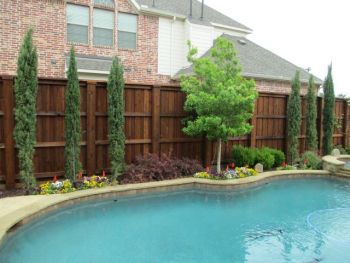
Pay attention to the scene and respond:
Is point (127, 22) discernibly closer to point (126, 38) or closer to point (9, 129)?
point (126, 38)

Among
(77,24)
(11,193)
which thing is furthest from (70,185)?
(77,24)

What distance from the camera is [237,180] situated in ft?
28.3

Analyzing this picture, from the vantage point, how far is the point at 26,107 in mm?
7191

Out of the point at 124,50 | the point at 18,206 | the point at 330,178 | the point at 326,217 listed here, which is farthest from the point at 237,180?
the point at 124,50

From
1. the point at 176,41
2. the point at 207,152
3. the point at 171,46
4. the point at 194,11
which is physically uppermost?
the point at 194,11

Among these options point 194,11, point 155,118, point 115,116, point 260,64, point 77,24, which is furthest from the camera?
point 194,11

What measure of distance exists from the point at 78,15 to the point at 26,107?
7706 millimetres

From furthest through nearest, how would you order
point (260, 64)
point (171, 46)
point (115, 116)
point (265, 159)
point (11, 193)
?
point (260, 64) → point (171, 46) → point (265, 159) → point (115, 116) → point (11, 193)

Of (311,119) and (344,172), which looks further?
(311,119)

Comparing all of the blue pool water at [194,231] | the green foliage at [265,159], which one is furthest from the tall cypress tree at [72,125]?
the green foliage at [265,159]

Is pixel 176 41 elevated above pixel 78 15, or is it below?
below

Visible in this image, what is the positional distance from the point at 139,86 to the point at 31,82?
2932mm

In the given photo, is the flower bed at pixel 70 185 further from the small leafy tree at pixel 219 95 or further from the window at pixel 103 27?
the window at pixel 103 27

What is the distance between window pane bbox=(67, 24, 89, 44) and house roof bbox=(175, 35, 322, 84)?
4.42m
